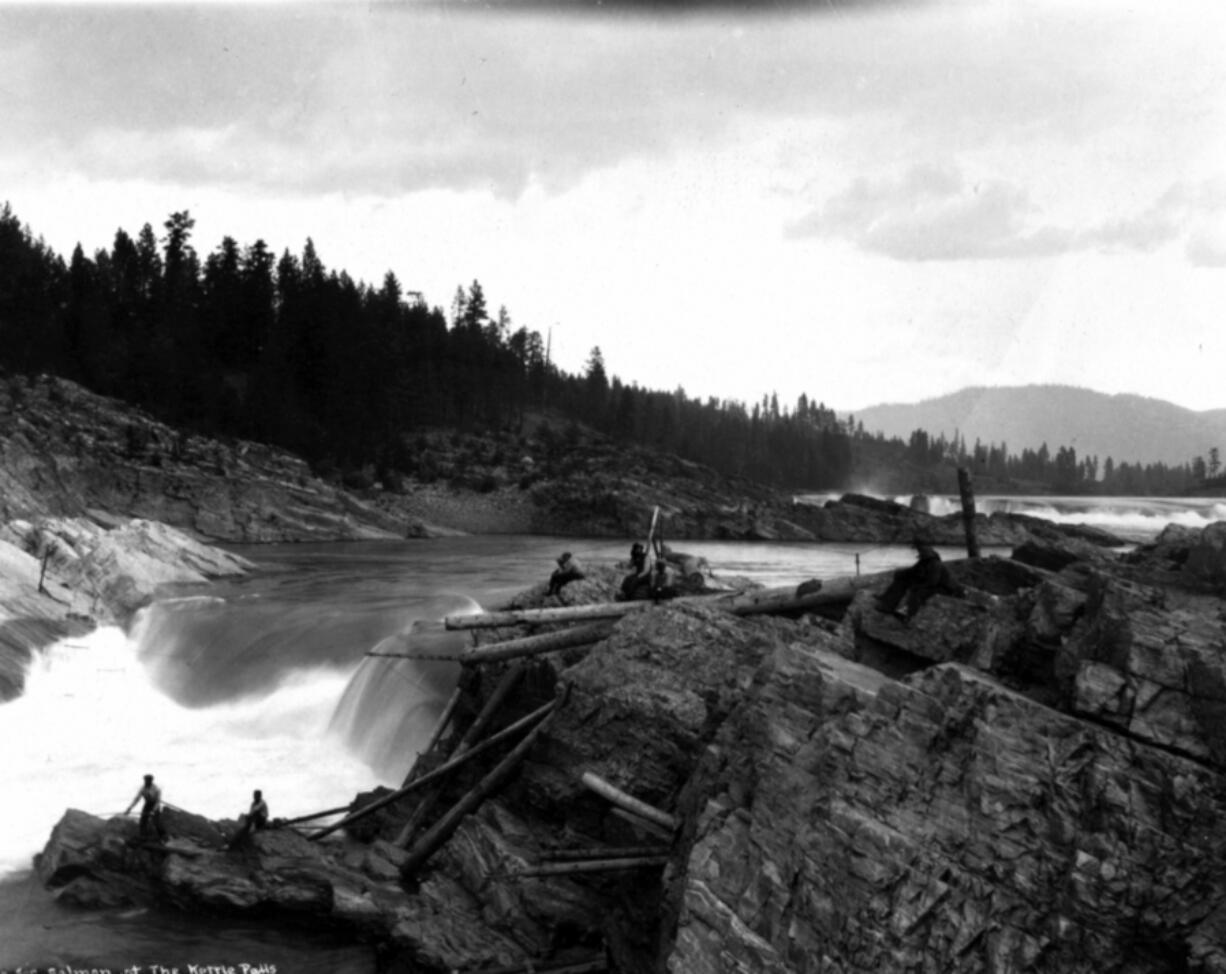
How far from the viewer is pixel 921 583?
38.2 feet

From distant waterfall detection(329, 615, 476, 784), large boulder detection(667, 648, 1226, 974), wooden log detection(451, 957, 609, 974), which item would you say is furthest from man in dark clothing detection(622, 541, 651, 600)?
wooden log detection(451, 957, 609, 974)

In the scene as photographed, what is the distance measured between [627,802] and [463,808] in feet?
9.93

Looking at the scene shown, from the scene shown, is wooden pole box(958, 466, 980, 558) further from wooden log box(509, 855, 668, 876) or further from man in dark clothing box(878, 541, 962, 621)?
wooden log box(509, 855, 668, 876)

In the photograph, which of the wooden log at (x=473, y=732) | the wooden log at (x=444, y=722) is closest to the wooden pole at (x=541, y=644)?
the wooden log at (x=473, y=732)

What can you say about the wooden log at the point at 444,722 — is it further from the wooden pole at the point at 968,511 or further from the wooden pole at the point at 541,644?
the wooden pole at the point at 968,511

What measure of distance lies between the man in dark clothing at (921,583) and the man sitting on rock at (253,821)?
9.38 meters

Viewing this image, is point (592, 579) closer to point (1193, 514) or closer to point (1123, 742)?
point (1123, 742)

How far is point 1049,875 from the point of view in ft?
25.7

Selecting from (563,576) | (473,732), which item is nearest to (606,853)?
(473,732)

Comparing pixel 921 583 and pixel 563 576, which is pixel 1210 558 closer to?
pixel 921 583

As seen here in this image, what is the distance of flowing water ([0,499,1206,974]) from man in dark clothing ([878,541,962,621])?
26.4 ft

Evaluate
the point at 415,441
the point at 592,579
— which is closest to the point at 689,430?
the point at 415,441

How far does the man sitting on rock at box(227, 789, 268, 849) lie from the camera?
14.1 meters

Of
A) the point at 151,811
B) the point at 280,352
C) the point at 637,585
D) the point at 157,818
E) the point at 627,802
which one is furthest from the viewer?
the point at 280,352
